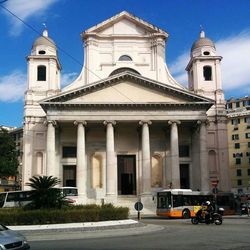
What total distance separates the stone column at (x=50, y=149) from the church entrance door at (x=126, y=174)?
851 cm

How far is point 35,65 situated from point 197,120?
21.0 m

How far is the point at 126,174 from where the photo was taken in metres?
52.7

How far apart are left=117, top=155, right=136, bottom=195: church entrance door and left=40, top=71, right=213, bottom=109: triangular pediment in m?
7.83

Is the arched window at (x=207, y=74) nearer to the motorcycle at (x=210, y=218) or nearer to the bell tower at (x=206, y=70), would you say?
the bell tower at (x=206, y=70)

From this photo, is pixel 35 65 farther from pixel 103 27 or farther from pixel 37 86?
pixel 103 27

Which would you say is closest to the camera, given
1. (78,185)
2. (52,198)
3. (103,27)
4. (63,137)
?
(52,198)

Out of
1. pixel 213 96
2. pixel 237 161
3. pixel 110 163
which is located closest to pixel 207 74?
pixel 213 96

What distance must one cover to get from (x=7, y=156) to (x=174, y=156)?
2966 cm

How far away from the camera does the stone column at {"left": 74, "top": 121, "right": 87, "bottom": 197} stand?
46812 mm

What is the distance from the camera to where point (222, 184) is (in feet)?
173

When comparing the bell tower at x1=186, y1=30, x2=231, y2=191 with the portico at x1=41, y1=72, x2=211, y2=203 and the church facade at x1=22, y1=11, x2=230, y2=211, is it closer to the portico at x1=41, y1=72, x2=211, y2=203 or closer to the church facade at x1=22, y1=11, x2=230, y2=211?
the church facade at x1=22, y1=11, x2=230, y2=211

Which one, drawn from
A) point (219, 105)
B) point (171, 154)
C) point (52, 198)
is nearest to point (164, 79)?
point (219, 105)

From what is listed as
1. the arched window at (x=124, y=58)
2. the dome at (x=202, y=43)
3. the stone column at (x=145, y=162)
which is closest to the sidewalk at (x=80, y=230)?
the stone column at (x=145, y=162)

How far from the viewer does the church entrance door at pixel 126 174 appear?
→ 52125 mm
